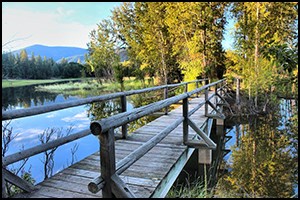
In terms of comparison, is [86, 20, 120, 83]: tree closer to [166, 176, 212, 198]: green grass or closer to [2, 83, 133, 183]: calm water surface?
[2, 83, 133, 183]: calm water surface

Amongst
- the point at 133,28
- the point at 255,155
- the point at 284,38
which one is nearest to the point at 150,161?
the point at 255,155

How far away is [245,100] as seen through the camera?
9.57 m

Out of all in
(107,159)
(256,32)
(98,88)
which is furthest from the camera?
(98,88)

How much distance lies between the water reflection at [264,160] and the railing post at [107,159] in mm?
1326

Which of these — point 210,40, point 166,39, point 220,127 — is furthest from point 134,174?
point 166,39

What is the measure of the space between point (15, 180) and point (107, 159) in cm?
93

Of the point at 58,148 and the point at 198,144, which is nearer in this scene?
the point at 198,144

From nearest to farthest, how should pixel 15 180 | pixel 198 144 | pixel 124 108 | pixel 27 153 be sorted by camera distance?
pixel 15 180 → pixel 27 153 → pixel 198 144 → pixel 124 108

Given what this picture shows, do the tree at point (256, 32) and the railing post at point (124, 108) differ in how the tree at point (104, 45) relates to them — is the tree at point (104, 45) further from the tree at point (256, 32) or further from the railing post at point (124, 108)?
the railing post at point (124, 108)

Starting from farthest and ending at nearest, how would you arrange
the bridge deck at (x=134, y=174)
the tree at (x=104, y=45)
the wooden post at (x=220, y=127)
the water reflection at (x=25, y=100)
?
the tree at (x=104, y=45) < the water reflection at (x=25, y=100) < the wooden post at (x=220, y=127) < the bridge deck at (x=134, y=174)

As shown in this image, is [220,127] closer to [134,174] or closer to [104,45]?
[134,174]

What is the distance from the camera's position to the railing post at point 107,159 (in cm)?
156

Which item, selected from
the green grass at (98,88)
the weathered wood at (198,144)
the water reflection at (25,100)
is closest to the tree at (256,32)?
the weathered wood at (198,144)

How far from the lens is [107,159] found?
1.56 metres
